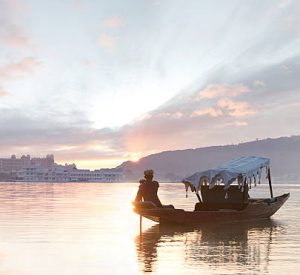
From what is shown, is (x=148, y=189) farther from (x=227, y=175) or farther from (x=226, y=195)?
(x=226, y=195)

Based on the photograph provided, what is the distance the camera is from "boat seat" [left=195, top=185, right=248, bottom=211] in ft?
107

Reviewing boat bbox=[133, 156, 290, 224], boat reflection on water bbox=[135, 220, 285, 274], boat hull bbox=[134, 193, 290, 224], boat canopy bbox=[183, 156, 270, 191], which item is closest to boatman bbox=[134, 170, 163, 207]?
boat hull bbox=[134, 193, 290, 224]

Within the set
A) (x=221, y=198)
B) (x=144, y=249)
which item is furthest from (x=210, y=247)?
(x=221, y=198)

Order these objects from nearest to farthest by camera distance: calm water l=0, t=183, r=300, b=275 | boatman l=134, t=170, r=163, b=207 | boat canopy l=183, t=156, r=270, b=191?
calm water l=0, t=183, r=300, b=275 → boatman l=134, t=170, r=163, b=207 → boat canopy l=183, t=156, r=270, b=191

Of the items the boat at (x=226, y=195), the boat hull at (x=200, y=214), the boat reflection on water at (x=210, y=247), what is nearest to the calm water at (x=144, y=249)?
→ the boat reflection on water at (x=210, y=247)

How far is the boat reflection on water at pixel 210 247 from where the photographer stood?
15820 mm

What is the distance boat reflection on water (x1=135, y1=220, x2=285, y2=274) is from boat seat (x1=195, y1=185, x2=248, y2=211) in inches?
74.2

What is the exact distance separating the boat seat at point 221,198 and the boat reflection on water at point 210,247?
1.89m

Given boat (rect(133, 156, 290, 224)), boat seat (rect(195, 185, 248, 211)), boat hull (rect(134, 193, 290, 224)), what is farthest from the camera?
boat seat (rect(195, 185, 248, 211))

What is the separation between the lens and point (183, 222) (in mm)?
29047

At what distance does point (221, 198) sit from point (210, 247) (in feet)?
41.0

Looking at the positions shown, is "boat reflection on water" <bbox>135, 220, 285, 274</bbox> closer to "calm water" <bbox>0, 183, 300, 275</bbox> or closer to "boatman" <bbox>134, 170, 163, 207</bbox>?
"calm water" <bbox>0, 183, 300, 275</bbox>

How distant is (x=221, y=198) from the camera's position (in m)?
32.7

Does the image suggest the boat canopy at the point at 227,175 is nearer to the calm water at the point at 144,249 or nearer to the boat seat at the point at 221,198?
the boat seat at the point at 221,198
